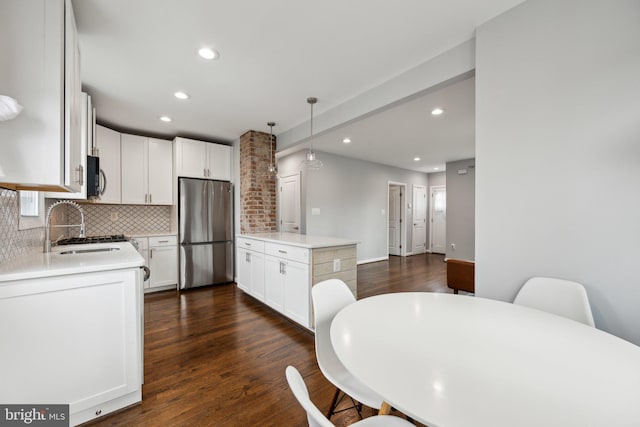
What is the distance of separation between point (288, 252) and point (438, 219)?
649 cm

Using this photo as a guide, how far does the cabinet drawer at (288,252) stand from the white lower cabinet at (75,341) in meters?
1.35

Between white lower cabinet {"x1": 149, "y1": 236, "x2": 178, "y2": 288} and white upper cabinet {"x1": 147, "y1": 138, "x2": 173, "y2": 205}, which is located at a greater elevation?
white upper cabinet {"x1": 147, "y1": 138, "x2": 173, "y2": 205}

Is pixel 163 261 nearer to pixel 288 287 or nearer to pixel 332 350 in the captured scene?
pixel 288 287

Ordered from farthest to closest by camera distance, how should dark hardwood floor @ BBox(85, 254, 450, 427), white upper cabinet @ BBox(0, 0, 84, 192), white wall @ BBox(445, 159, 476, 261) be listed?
white wall @ BBox(445, 159, 476, 261), dark hardwood floor @ BBox(85, 254, 450, 427), white upper cabinet @ BBox(0, 0, 84, 192)

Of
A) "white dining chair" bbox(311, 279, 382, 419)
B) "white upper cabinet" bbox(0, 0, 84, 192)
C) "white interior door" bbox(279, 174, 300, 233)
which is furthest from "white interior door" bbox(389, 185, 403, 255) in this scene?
"white upper cabinet" bbox(0, 0, 84, 192)

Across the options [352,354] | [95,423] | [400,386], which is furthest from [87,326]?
[400,386]

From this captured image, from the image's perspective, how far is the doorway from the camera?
7.30 m

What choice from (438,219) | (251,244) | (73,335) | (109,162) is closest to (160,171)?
(109,162)

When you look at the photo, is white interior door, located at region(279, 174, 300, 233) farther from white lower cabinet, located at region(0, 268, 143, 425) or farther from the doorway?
white lower cabinet, located at region(0, 268, 143, 425)

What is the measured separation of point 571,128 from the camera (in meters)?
1.40

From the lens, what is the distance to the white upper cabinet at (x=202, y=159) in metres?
4.09

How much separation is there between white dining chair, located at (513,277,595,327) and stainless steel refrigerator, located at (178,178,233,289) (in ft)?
13.1

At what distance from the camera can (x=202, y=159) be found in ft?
14.1

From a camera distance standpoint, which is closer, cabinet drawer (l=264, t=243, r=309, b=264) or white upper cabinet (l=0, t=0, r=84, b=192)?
white upper cabinet (l=0, t=0, r=84, b=192)
